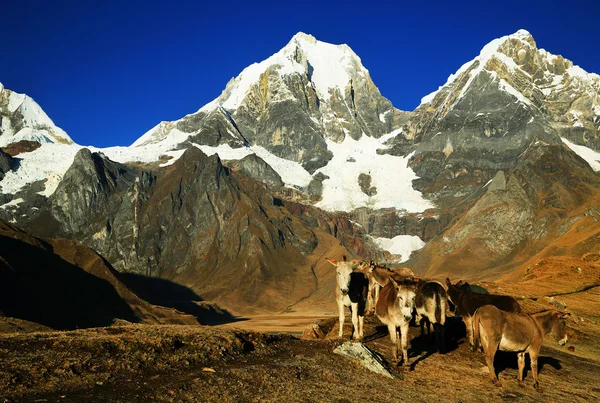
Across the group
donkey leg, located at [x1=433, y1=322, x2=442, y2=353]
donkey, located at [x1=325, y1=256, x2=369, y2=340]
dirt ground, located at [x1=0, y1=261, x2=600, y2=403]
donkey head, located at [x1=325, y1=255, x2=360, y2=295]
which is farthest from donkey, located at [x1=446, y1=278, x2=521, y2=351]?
donkey head, located at [x1=325, y1=255, x2=360, y2=295]

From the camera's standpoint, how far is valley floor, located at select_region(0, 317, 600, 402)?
42.1 feet

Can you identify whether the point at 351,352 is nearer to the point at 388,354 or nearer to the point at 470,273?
the point at 388,354

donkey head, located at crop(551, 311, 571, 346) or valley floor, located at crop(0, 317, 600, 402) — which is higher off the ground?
donkey head, located at crop(551, 311, 571, 346)

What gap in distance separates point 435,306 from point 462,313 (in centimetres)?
164

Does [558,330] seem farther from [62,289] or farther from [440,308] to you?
[62,289]

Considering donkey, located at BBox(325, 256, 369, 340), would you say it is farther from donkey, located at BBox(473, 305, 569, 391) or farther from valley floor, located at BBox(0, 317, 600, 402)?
donkey, located at BBox(473, 305, 569, 391)

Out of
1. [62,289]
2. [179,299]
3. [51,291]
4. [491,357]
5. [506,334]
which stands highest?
[506,334]

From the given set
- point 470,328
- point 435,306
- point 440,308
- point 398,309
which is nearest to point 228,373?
point 398,309

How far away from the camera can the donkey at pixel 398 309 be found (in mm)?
18109

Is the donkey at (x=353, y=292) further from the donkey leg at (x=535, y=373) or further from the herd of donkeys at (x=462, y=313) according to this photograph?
the donkey leg at (x=535, y=373)

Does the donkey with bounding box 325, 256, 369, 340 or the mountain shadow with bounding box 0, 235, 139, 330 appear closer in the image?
the donkey with bounding box 325, 256, 369, 340

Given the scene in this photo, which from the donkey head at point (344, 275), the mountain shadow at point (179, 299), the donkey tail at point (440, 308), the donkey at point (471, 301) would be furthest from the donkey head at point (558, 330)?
the mountain shadow at point (179, 299)

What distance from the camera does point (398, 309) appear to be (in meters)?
18.8

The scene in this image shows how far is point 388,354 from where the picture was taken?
2070 cm
